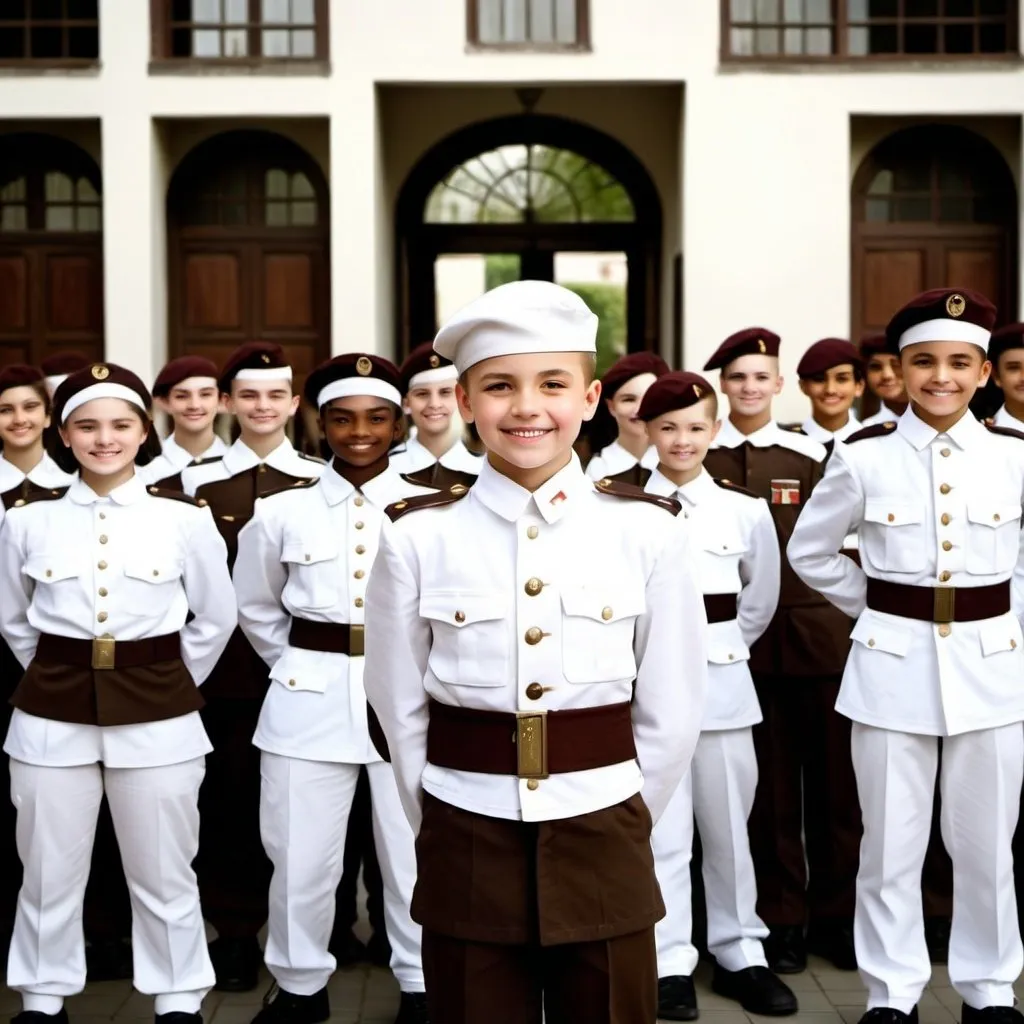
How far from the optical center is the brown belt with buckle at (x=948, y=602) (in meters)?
4.30

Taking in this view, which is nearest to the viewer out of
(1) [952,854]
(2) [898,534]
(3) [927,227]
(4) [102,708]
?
(4) [102,708]

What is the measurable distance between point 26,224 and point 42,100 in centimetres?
134

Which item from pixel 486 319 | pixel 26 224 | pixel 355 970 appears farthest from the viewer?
pixel 26 224

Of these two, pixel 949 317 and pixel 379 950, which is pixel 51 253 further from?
pixel 949 317

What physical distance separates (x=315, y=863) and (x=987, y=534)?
6.88 feet

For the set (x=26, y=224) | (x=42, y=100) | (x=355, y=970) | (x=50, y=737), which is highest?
(x=42, y=100)

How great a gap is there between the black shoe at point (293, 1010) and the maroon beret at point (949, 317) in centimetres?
251

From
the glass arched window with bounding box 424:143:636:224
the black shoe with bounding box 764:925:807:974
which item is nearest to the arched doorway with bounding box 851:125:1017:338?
the glass arched window with bounding box 424:143:636:224

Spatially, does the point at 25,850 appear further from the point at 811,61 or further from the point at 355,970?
the point at 811,61

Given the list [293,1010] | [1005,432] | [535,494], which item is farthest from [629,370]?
[535,494]

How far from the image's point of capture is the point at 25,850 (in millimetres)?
4348

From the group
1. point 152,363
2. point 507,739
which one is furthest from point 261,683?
point 152,363

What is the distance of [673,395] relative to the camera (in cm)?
478

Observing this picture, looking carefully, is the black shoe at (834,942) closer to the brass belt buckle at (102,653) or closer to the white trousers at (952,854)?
the white trousers at (952,854)
